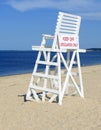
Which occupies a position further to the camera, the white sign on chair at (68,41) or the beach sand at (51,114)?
the white sign on chair at (68,41)

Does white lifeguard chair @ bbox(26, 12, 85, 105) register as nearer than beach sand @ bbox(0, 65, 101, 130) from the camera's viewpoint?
No

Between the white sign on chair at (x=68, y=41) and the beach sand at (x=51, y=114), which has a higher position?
the white sign on chair at (x=68, y=41)

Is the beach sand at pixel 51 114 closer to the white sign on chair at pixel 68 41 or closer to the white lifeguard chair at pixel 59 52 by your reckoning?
the white lifeguard chair at pixel 59 52

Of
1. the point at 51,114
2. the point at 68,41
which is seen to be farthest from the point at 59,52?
the point at 51,114

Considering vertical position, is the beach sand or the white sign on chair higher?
the white sign on chair

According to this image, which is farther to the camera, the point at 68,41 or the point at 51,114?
the point at 68,41

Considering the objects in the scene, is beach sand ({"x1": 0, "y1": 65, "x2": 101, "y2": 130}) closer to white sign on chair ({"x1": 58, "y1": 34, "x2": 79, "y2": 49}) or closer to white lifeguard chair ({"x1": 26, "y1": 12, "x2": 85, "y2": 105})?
white lifeguard chair ({"x1": 26, "y1": 12, "x2": 85, "y2": 105})

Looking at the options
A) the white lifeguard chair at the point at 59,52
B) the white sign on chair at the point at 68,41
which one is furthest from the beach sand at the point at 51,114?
the white sign on chair at the point at 68,41

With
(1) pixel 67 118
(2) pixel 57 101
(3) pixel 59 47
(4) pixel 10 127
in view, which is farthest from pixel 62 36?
(4) pixel 10 127

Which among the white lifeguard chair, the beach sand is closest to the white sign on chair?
the white lifeguard chair

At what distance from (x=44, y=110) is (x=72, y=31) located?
2.52 metres

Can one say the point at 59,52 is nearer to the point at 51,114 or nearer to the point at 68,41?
the point at 68,41

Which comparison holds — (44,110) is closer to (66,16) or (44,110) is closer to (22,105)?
(22,105)

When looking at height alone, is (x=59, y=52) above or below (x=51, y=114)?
above
